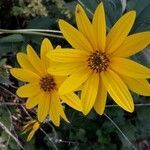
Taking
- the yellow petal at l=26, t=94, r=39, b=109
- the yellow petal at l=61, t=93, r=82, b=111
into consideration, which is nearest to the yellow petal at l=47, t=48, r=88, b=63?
the yellow petal at l=61, t=93, r=82, b=111

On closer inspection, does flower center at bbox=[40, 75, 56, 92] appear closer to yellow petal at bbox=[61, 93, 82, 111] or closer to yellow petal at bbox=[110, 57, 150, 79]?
yellow petal at bbox=[61, 93, 82, 111]

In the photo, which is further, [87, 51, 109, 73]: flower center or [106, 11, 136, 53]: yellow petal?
[87, 51, 109, 73]: flower center

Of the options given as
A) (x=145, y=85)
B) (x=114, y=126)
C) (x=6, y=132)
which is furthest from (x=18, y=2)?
(x=145, y=85)

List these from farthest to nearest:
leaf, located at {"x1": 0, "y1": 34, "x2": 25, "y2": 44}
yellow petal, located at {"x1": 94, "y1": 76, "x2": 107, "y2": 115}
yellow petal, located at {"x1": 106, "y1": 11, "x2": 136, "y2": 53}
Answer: leaf, located at {"x1": 0, "y1": 34, "x2": 25, "y2": 44}
yellow petal, located at {"x1": 94, "y1": 76, "x2": 107, "y2": 115}
yellow petal, located at {"x1": 106, "y1": 11, "x2": 136, "y2": 53}

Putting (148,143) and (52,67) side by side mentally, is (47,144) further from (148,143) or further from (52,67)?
(52,67)

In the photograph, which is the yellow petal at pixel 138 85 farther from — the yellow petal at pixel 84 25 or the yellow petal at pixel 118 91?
the yellow petal at pixel 84 25

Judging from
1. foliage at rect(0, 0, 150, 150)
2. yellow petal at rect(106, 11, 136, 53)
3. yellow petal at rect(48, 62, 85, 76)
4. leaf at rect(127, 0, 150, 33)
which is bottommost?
foliage at rect(0, 0, 150, 150)

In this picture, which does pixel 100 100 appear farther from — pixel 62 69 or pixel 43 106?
pixel 43 106
